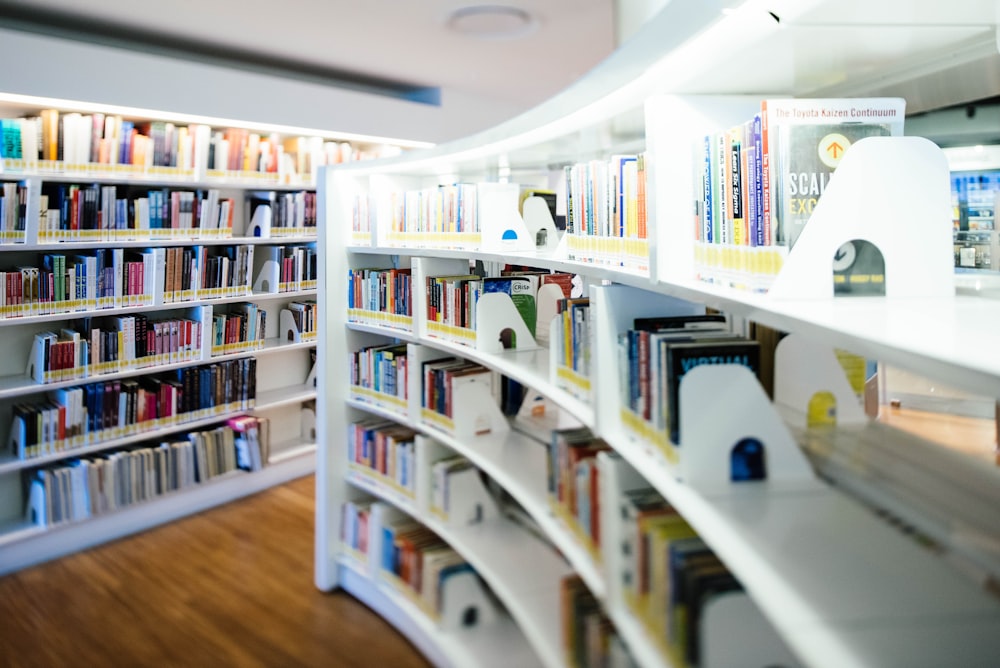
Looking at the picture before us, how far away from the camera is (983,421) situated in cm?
239

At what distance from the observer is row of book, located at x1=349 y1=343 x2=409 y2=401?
121 inches

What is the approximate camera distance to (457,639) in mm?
2680

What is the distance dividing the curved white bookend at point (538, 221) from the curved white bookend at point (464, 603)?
1384 mm

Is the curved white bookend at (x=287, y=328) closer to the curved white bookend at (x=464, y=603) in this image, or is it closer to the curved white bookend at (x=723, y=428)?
the curved white bookend at (x=464, y=603)

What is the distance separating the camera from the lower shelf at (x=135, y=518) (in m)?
3.84

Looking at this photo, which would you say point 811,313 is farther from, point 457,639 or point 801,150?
point 457,639

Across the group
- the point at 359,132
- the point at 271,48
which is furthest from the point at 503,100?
the point at 271,48

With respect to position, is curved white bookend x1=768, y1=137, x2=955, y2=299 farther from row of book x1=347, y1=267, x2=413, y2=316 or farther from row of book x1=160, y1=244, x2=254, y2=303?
row of book x1=160, y1=244, x2=254, y2=303

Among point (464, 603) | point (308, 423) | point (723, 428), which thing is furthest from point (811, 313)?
point (308, 423)

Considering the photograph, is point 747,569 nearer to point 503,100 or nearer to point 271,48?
point 271,48

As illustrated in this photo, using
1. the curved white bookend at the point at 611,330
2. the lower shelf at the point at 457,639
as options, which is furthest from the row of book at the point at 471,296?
the lower shelf at the point at 457,639

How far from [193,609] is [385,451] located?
1.18 meters

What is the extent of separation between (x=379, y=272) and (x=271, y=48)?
2488 millimetres

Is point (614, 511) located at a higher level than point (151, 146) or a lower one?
lower
